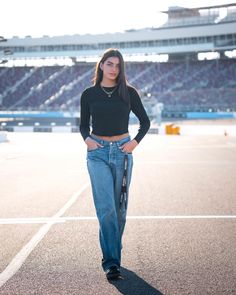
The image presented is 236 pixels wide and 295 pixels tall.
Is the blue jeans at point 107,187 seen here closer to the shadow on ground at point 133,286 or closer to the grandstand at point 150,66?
the shadow on ground at point 133,286

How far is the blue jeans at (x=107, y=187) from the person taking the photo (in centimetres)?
380

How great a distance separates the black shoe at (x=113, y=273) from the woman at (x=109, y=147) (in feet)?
0.25

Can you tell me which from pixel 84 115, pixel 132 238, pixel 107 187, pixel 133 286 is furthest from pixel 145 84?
pixel 133 286

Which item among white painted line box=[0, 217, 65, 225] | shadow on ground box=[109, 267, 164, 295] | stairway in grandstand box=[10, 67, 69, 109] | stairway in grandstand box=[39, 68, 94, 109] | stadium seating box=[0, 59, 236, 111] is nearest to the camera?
shadow on ground box=[109, 267, 164, 295]

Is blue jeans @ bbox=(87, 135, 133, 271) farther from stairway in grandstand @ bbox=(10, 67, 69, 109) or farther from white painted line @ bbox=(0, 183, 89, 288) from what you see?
stairway in grandstand @ bbox=(10, 67, 69, 109)

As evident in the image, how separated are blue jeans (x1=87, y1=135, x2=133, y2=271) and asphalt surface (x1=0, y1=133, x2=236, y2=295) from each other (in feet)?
0.84

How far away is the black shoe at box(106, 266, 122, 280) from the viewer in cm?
363

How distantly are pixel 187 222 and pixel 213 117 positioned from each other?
46009 mm

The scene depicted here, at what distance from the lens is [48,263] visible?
13.4ft

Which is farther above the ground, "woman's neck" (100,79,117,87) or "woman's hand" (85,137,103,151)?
"woman's neck" (100,79,117,87)

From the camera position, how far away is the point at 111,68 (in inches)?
153

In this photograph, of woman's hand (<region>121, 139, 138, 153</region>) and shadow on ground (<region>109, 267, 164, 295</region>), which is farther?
woman's hand (<region>121, 139, 138, 153</region>)

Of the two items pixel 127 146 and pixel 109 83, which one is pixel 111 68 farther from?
pixel 127 146

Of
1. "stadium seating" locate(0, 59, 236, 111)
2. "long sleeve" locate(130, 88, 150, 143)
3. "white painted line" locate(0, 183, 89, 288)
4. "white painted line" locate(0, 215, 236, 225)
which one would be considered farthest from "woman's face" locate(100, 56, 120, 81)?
"stadium seating" locate(0, 59, 236, 111)
